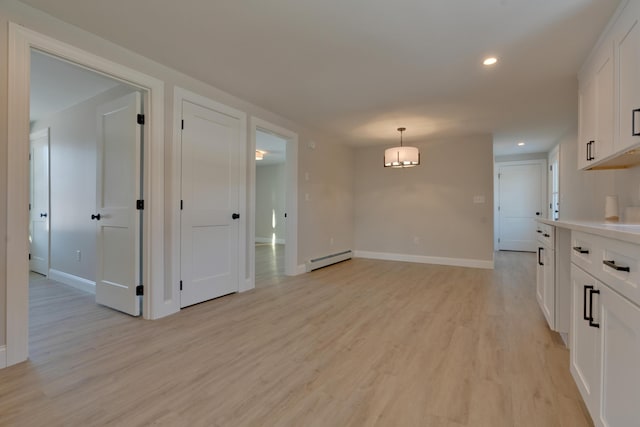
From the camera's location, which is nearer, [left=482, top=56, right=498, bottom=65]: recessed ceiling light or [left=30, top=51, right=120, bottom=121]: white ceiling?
[left=482, top=56, right=498, bottom=65]: recessed ceiling light

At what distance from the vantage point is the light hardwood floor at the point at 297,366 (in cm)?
148

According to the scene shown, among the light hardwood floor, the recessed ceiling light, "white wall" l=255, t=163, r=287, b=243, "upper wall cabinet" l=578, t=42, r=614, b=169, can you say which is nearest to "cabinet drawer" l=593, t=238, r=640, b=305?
the light hardwood floor

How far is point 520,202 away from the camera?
7.11 m

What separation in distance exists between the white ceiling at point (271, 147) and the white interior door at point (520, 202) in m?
5.29

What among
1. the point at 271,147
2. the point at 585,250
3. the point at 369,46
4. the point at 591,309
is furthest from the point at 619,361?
the point at 271,147

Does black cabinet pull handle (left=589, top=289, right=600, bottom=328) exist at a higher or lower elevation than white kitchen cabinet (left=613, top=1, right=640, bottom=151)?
lower

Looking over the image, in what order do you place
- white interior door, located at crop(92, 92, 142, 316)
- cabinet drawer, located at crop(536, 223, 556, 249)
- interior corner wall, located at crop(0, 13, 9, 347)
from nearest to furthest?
interior corner wall, located at crop(0, 13, 9, 347)
cabinet drawer, located at crop(536, 223, 556, 249)
white interior door, located at crop(92, 92, 142, 316)

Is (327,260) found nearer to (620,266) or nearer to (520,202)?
(620,266)

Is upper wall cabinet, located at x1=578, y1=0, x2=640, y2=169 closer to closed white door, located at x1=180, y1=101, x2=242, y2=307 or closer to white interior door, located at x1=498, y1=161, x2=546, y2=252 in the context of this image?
closed white door, located at x1=180, y1=101, x2=242, y2=307

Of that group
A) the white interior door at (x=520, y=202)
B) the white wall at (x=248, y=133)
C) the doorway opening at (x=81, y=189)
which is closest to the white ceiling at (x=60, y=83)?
the doorway opening at (x=81, y=189)

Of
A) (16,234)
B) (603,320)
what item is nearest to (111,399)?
(16,234)

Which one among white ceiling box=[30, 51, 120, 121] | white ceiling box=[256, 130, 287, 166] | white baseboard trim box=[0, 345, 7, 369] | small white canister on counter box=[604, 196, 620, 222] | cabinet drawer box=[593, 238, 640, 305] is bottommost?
white baseboard trim box=[0, 345, 7, 369]

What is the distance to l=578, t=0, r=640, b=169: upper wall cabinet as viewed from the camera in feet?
5.71

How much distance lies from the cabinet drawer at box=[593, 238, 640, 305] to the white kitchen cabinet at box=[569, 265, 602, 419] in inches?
4.1
